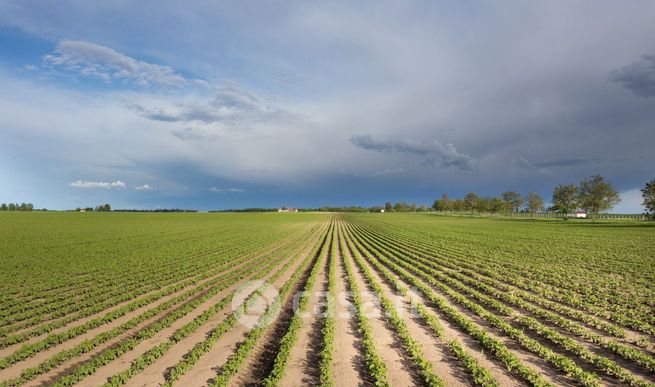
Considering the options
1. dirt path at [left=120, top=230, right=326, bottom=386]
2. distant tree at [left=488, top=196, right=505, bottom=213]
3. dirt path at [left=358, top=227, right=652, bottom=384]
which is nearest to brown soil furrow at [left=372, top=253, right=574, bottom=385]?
dirt path at [left=358, top=227, right=652, bottom=384]

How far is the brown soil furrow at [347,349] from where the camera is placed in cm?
917

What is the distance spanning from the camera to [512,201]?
6531 inches

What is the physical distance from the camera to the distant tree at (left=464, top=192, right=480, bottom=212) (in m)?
183

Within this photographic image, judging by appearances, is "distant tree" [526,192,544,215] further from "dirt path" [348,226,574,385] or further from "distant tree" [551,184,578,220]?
"dirt path" [348,226,574,385]

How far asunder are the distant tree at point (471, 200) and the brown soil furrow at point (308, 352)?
18337 centimetres

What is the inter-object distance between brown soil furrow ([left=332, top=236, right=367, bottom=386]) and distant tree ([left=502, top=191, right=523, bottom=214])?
171 metres

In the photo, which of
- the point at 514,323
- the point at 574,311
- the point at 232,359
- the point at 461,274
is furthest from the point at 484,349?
the point at 461,274

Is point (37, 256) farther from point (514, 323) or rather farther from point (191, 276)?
point (514, 323)

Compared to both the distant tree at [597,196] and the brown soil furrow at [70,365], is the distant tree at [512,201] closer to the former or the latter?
the distant tree at [597,196]

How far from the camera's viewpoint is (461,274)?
72.4 feet

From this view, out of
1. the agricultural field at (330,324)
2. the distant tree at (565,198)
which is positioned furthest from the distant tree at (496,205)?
the agricultural field at (330,324)

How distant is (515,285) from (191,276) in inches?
780

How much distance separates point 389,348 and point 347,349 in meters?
1.36

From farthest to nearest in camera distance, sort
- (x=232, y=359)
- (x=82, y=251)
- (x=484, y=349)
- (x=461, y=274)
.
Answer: (x=82, y=251) < (x=461, y=274) < (x=484, y=349) < (x=232, y=359)
